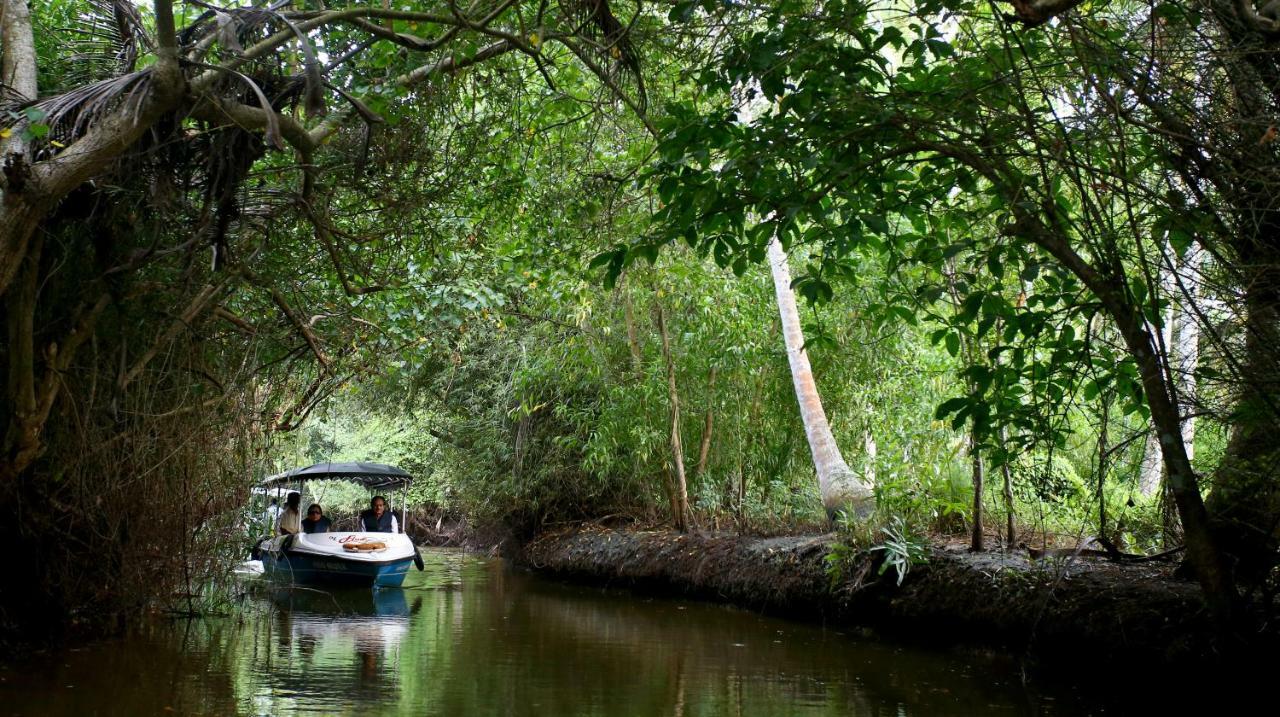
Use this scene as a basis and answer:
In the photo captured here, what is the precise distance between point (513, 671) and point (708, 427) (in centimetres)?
732

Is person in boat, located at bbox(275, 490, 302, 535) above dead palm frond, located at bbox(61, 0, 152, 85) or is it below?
below

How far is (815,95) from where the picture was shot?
5.66m

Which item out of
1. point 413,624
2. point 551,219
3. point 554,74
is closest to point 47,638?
point 413,624

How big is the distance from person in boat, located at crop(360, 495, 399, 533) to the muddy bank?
455cm

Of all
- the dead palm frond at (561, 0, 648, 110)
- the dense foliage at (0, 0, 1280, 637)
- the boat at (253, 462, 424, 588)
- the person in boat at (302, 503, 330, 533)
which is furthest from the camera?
the person in boat at (302, 503, 330, 533)

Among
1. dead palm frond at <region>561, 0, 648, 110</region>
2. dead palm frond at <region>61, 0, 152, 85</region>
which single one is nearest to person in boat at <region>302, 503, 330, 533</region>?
dead palm frond at <region>61, 0, 152, 85</region>

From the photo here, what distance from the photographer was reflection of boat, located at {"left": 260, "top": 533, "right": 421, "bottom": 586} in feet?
52.7

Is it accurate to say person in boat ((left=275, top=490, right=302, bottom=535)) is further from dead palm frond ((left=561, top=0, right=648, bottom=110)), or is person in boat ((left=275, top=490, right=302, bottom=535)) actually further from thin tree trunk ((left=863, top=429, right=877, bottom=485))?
dead palm frond ((left=561, top=0, right=648, bottom=110))

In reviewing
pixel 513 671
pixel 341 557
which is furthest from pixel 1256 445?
pixel 341 557

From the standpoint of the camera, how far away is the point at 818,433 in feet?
40.9

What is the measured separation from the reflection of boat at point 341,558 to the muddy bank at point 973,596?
148 inches

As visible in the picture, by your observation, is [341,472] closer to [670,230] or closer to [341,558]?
[341,558]

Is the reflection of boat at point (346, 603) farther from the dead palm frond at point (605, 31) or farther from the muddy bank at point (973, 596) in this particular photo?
the dead palm frond at point (605, 31)

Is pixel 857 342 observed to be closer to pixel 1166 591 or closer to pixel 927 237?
pixel 1166 591
